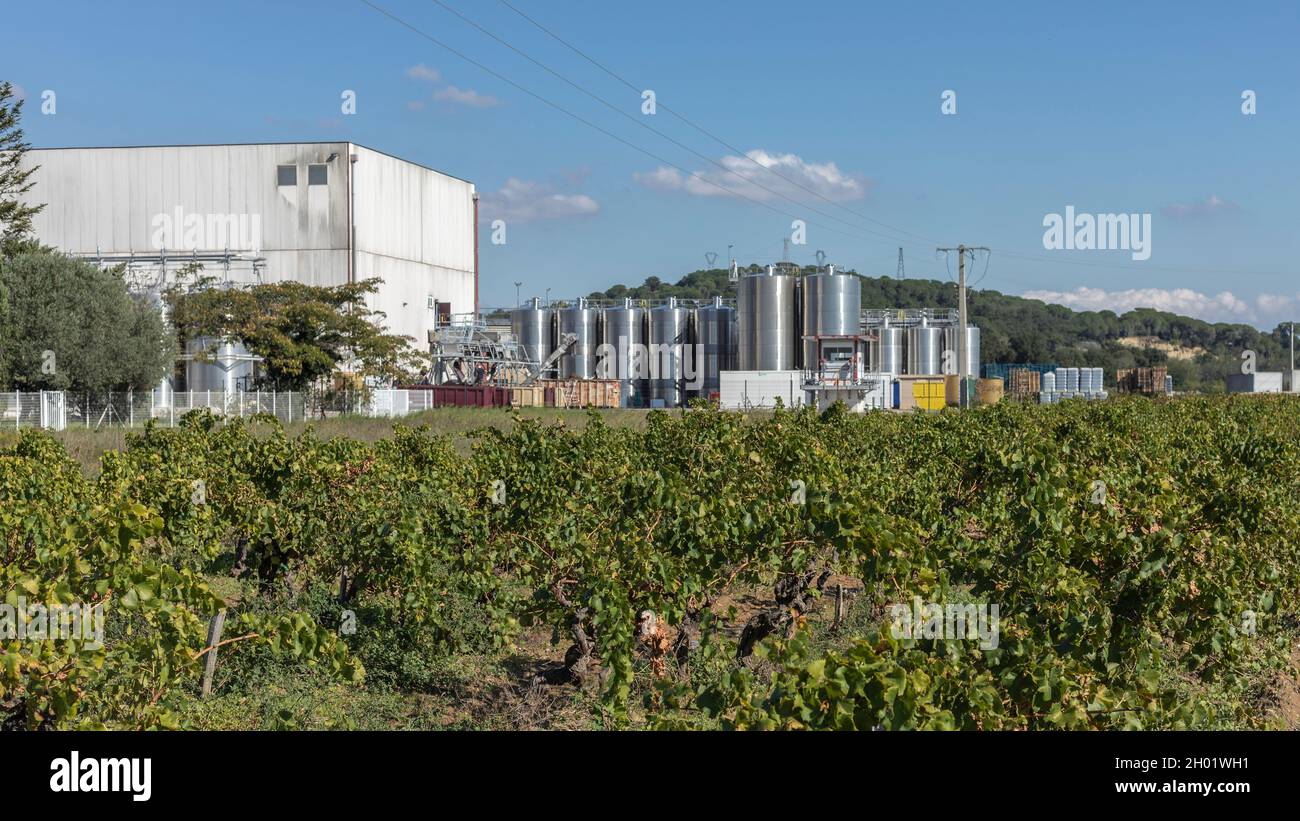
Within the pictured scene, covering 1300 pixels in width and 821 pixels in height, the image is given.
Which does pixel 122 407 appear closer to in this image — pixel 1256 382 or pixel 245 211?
pixel 245 211

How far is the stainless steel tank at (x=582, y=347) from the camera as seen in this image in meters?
75.2

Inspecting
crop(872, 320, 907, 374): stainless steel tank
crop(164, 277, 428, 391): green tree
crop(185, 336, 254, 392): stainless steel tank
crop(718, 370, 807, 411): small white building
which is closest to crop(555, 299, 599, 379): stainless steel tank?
crop(718, 370, 807, 411): small white building

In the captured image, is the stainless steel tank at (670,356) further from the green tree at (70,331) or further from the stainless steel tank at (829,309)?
the green tree at (70,331)

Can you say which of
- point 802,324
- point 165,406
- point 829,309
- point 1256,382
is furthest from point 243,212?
point 1256,382

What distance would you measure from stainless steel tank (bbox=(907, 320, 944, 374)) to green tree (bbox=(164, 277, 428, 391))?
123 ft

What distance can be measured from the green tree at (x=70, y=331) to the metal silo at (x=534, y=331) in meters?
36.3

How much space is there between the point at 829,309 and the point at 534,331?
19.8 metres

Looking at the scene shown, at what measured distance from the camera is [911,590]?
6898 millimetres

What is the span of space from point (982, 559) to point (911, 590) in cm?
198

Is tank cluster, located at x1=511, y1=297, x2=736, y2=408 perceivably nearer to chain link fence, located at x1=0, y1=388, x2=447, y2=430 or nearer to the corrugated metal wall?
the corrugated metal wall

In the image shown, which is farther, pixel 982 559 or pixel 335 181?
pixel 335 181
